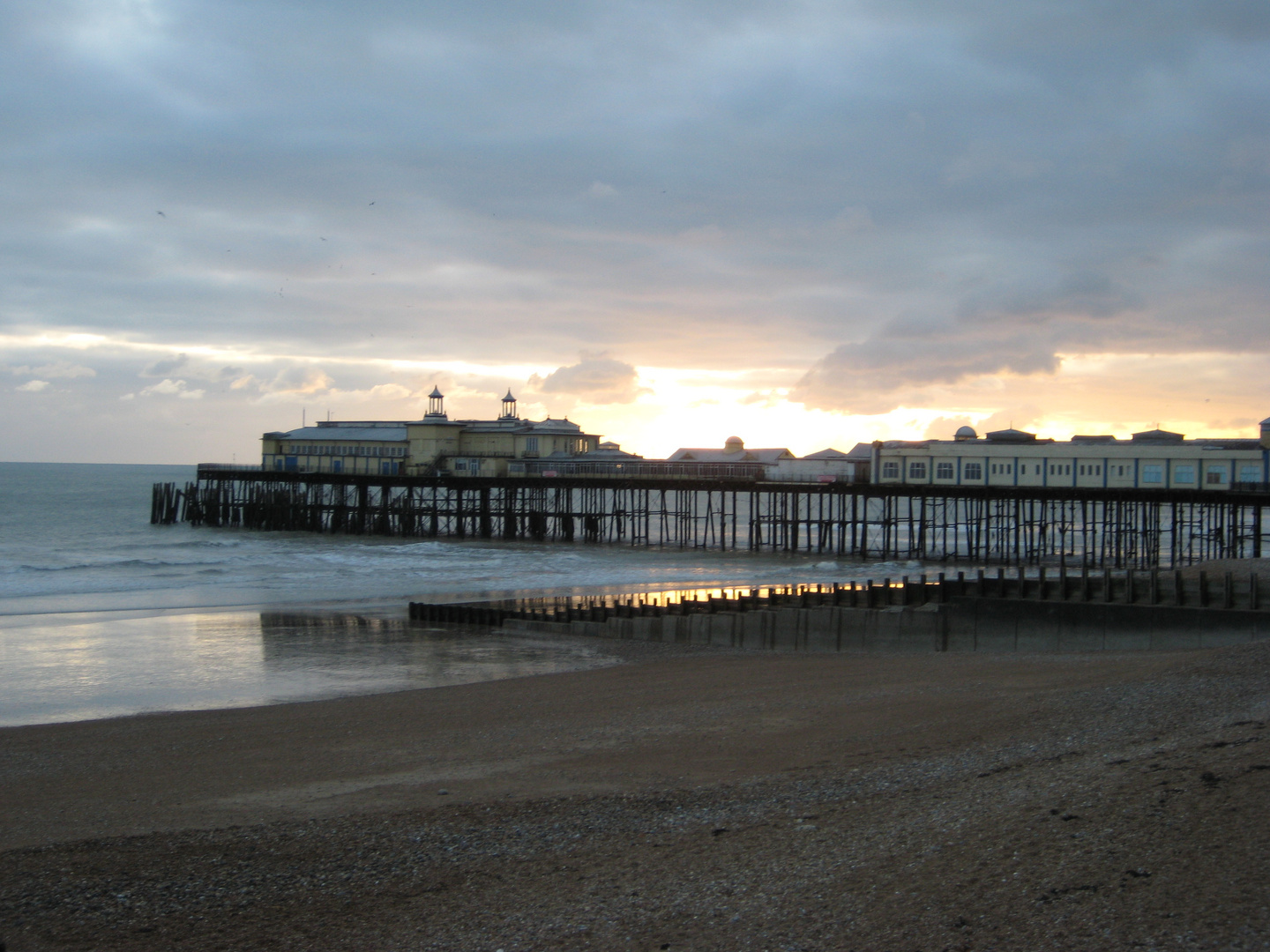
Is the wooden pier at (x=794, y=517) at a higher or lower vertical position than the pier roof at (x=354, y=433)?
lower

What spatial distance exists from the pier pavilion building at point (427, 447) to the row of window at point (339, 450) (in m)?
0.06

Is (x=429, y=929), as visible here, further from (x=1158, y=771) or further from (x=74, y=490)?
(x=74, y=490)

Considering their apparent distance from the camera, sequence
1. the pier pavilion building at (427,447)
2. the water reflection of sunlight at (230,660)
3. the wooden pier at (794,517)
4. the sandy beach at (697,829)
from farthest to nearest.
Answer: the pier pavilion building at (427,447), the wooden pier at (794,517), the water reflection of sunlight at (230,660), the sandy beach at (697,829)

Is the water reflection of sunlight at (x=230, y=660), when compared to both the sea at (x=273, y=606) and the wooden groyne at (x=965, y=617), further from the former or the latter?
the wooden groyne at (x=965, y=617)

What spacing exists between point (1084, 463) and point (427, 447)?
3706 cm

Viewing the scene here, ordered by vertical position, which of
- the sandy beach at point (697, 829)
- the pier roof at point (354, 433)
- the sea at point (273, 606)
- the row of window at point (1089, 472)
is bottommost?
the sea at point (273, 606)

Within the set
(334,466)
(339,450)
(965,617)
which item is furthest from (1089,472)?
(339,450)

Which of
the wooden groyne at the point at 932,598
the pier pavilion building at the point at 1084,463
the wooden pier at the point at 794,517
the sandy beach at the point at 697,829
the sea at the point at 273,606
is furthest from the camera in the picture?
the pier pavilion building at the point at 1084,463

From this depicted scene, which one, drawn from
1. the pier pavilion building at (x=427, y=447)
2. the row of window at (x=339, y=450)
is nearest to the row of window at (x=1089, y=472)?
the pier pavilion building at (x=427, y=447)

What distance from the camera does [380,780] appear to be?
9.10 m

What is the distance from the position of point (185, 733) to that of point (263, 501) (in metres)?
51.5

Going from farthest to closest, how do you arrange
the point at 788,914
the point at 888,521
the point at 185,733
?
the point at 888,521 → the point at 185,733 → the point at 788,914

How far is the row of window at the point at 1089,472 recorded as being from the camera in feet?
145

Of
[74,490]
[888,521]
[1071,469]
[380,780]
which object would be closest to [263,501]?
[888,521]
